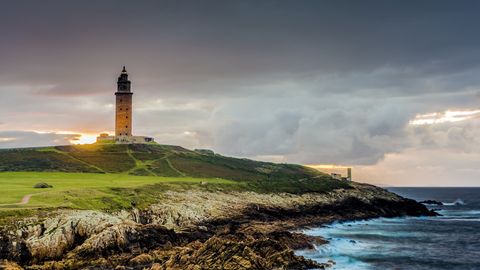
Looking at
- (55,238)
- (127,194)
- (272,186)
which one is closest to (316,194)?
(272,186)

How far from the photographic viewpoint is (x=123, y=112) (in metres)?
145

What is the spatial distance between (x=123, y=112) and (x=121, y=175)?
46613 millimetres

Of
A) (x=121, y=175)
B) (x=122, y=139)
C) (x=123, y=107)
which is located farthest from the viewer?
(x=122, y=139)

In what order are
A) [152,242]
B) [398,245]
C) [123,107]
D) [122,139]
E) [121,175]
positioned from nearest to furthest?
1. [152,242]
2. [398,245]
3. [121,175]
4. [123,107]
5. [122,139]

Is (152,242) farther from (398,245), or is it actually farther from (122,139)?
(122,139)

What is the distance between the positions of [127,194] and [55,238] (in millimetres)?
22411

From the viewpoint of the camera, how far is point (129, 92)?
145500 millimetres

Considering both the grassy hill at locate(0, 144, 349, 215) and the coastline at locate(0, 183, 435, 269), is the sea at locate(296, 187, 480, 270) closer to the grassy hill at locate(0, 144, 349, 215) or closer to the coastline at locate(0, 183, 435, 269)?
the coastline at locate(0, 183, 435, 269)

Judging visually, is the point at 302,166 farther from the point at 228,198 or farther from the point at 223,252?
the point at 223,252

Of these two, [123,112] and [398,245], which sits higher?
[123,112]

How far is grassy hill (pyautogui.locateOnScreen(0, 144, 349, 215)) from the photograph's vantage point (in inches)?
2244

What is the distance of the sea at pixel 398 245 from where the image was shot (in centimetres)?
4812

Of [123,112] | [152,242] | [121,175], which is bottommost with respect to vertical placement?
[152,242]

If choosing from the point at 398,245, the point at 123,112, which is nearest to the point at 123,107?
the point at 123,112
